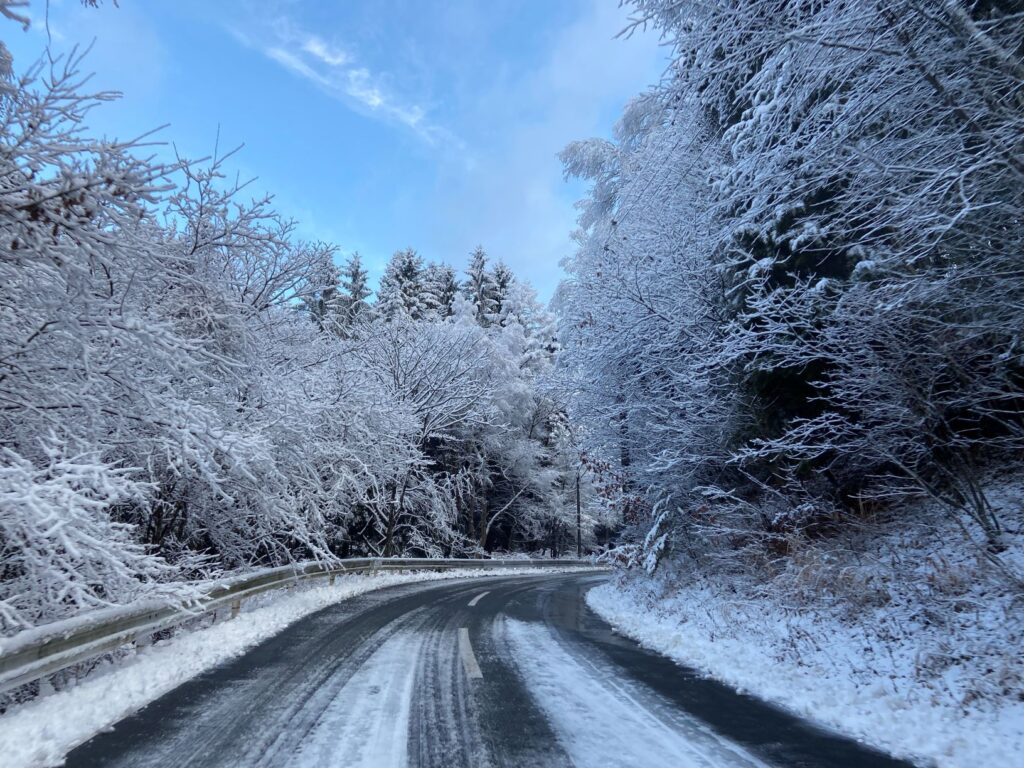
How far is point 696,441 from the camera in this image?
11438 mm

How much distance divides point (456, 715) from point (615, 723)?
4.18 feet

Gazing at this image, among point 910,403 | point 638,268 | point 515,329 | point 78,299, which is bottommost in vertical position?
point 910,403

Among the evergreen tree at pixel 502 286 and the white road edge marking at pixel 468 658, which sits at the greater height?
the evergreen tree at pixel 502 286

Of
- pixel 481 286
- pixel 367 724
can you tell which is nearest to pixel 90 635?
pixel 367 724

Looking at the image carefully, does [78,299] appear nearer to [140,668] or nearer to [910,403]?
[140,668]

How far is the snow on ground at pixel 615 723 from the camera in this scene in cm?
383

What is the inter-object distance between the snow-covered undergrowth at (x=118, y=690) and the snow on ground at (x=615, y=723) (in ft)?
11.3

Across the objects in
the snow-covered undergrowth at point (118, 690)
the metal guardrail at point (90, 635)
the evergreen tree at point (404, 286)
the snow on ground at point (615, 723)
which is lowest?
the snow on ground at point (615, 723)

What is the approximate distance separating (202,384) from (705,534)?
9630mm

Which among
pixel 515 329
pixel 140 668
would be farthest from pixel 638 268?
pixel 515 329

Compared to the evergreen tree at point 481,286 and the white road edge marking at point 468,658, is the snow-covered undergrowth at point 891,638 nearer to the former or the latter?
the white road edge marking at point 468,658

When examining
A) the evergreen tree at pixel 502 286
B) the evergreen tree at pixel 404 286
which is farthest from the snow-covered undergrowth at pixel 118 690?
the evergreen tree at pixel 502 286

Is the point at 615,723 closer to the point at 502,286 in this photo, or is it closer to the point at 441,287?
the point at 502,286

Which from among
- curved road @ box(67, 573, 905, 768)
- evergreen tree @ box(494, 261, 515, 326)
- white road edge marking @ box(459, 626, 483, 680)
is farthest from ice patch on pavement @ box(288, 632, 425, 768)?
evergreen tree @ box(494, 261, 515, 326)
